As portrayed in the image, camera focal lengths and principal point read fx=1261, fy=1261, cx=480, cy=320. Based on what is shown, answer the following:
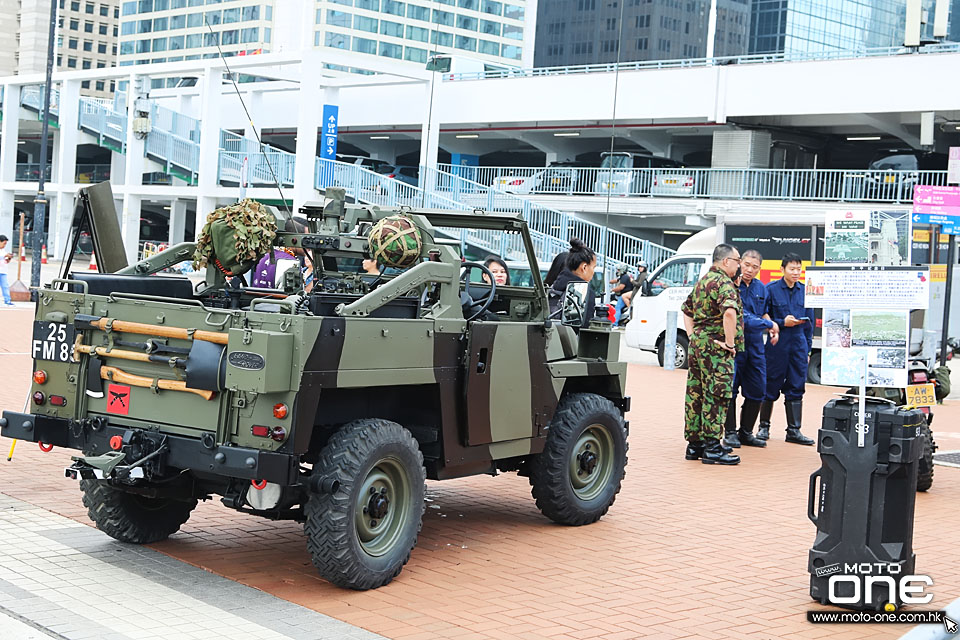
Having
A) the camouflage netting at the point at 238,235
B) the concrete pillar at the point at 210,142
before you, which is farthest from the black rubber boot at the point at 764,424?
the concrete pillar at the point at 210,142

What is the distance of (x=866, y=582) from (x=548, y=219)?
26565 millimetres

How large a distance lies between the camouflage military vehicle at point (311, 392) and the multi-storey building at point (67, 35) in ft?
488

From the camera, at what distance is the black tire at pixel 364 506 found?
5.98 m

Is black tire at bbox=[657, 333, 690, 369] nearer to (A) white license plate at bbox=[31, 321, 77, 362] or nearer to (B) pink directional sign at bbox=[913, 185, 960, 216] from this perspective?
(B) pink directional sign at bbox=[913, 185, 960, 216]

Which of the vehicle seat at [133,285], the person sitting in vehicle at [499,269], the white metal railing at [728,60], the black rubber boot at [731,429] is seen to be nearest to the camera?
the vehicle seat at [133,285]

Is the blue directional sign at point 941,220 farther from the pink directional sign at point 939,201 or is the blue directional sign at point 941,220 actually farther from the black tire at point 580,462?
the black tire at point 580,462

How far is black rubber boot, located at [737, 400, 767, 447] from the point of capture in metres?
12.2

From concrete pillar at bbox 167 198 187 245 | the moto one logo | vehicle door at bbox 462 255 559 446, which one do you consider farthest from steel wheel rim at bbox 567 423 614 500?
concrete pillar at bbox 167 198 187 245

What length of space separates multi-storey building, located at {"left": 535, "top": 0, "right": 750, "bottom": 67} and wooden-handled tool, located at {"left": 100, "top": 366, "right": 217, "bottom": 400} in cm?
7188

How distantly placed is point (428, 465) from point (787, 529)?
109 inches

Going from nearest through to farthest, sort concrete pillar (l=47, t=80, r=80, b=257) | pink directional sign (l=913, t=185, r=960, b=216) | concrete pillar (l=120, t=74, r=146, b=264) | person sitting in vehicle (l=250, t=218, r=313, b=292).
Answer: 1. person sitting in vehicle (l=250, t=218, r=313, b=292)
2. pink directional sign (l=913, t=185, r=960, b=216)
3. concrete pillar (l=120, t=74, r=146, b=264)
4. concrete pillar (l=47, t=80, r=80, b=257)

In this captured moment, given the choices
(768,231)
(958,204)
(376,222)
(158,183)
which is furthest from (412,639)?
(158,183)

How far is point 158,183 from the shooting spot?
38.4 meters

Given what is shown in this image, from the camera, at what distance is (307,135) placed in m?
30.0
